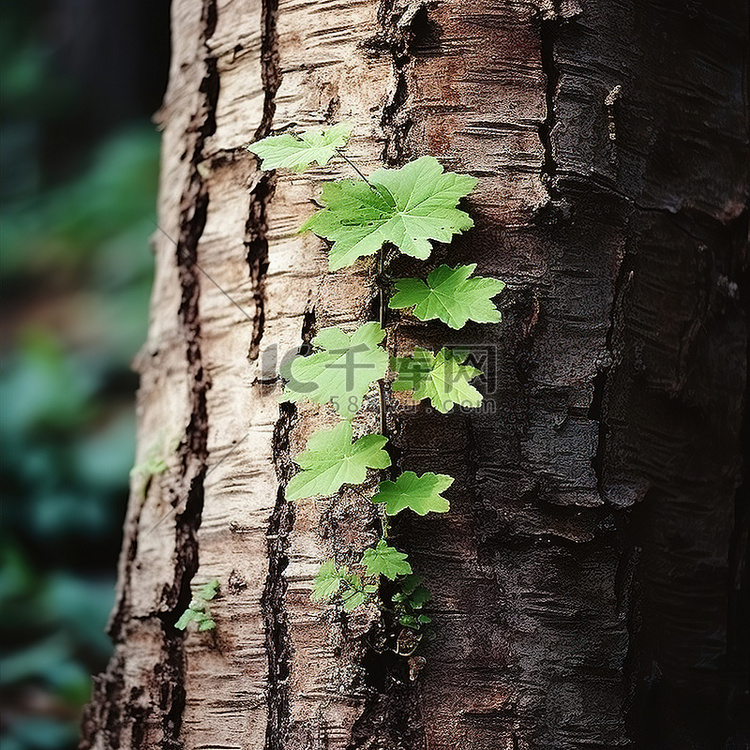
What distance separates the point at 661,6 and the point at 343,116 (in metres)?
0.51

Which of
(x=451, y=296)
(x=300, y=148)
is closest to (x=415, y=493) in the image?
(x=451, y=296)

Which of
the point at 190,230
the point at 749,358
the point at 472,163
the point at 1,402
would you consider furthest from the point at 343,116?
the point at 1,402

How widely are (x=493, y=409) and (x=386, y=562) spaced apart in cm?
23

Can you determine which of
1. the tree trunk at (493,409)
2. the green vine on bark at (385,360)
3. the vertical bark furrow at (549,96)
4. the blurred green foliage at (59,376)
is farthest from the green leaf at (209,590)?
the blurred green foliage at (59,376)

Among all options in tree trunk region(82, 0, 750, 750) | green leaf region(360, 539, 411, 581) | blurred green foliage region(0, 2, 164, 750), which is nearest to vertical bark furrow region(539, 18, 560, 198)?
tree trunk region(82, 0, 750, 750)

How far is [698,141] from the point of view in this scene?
1.14 meters

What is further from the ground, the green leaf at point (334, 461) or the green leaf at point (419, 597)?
the green leaf at point (334, 461)

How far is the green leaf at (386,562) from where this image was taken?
874 mm

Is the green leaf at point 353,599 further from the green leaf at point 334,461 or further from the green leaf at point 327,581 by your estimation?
the green leaf at point 334,461

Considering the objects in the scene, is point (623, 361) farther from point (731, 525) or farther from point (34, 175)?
point (34, 175)

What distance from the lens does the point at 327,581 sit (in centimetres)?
91

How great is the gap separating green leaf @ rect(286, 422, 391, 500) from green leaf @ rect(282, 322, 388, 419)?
3 cm

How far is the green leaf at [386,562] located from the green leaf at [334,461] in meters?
0.09

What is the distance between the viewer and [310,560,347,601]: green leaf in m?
0.90
